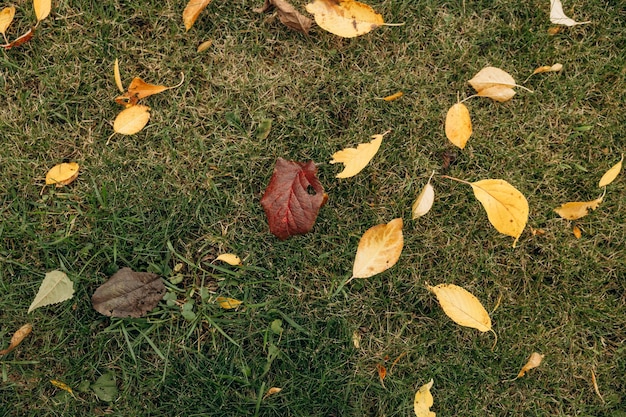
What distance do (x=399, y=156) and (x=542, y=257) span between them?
647 mm

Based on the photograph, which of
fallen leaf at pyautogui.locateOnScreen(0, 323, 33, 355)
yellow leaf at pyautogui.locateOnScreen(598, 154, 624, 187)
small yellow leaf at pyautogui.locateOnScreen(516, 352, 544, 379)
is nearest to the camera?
fallen leaf at pyautogui.locateOnScreen(0, 323, 33, 355)

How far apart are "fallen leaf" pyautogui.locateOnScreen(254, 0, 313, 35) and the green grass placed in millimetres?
36

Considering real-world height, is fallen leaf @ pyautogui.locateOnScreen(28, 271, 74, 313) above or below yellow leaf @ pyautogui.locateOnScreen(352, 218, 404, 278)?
above

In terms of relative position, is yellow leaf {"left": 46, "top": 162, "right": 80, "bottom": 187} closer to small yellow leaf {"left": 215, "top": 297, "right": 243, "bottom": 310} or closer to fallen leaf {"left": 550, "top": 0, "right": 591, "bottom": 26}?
small yellow leaf {"left": 215, "top": 297, "right": 243, "bottom": 310}

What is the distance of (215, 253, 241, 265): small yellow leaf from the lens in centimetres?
183

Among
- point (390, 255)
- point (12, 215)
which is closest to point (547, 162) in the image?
point (390, 255)

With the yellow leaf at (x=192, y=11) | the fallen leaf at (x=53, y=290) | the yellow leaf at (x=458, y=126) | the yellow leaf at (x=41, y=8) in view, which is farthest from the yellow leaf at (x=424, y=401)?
the yellow leaf at (x=41, y=8)

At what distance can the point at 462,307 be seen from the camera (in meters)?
1.86

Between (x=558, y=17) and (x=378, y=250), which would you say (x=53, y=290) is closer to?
(x=378, y=250)

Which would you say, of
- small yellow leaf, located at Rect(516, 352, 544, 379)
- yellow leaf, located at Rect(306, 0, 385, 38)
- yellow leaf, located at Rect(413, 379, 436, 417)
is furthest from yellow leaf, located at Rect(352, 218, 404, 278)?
yellow leaf, located at Rect(306, 0, 385, 38)

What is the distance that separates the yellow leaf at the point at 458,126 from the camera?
195 cm

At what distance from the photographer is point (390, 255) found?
185cm

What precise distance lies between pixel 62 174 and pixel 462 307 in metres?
1.49

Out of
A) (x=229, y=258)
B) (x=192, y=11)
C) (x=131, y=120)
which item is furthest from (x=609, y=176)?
(x=131, y=120)
